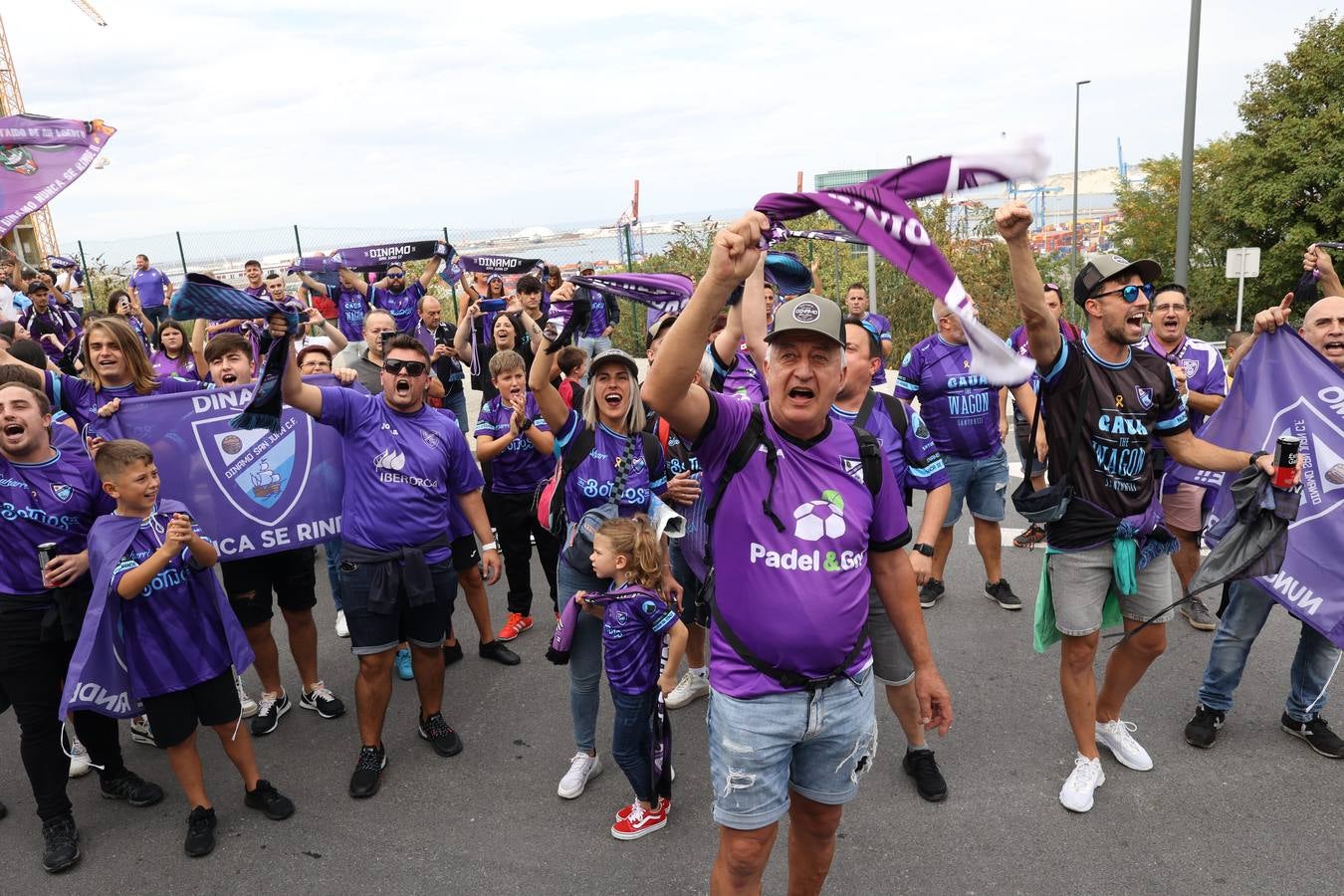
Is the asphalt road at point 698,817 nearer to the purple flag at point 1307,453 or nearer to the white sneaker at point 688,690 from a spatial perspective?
the white sneaker at point 688,690

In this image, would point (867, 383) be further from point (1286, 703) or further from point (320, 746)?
point (320, 746)

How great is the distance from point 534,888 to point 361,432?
6.91 feet

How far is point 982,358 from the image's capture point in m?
2.21

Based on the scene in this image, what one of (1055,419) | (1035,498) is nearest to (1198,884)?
(1035,498)

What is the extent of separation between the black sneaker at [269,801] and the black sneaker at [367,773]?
273mm

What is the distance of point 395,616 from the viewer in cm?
414

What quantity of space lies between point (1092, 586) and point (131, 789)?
443 centimetres

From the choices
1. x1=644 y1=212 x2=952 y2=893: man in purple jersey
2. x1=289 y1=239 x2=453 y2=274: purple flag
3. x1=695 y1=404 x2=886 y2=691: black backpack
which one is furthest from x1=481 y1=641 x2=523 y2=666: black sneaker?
x1=289 y1=239 x2=453 y2=274: purple flag

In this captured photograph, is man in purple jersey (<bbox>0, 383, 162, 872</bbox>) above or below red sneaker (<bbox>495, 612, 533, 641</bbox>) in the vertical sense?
above

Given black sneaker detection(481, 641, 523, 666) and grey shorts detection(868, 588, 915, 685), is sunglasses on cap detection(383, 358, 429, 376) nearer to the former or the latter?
black sneaker detection(481, 641, 523, 666)

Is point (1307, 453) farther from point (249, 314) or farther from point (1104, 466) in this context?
point (249, 314)

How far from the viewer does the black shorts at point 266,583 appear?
4648mm

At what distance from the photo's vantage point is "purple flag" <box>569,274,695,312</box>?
487 centimetres

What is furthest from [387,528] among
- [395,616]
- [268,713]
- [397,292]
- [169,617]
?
[397,292]
